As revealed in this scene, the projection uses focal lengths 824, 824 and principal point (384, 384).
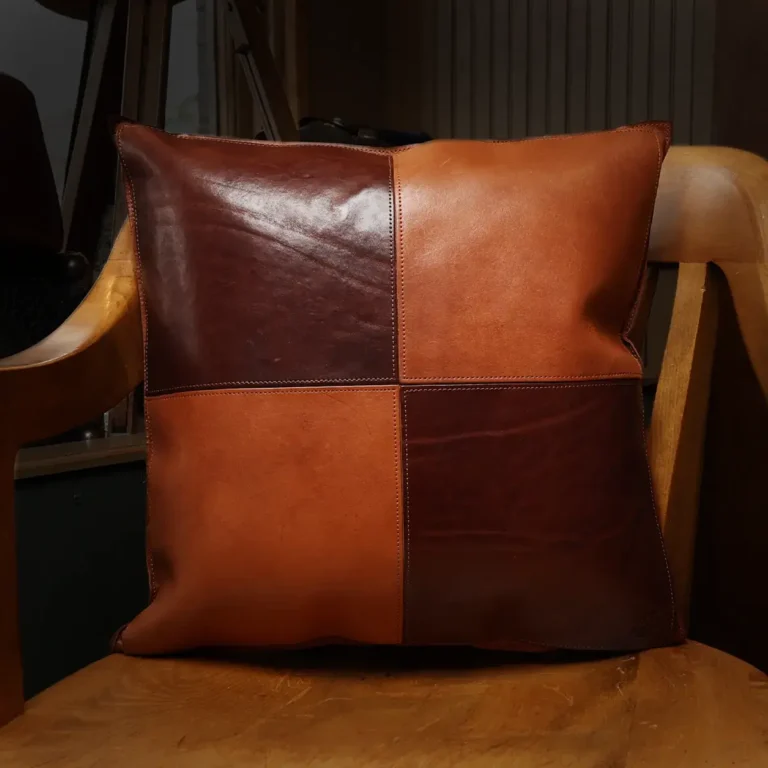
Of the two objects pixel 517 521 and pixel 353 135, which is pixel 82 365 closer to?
pixel 517 521

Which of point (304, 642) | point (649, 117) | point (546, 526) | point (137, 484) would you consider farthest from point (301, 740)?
point (649, 117)

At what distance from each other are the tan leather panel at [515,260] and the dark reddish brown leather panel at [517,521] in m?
0.02

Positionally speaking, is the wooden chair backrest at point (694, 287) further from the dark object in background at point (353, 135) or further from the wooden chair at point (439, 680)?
the dark object in background at point (353, 135)

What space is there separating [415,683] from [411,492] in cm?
14

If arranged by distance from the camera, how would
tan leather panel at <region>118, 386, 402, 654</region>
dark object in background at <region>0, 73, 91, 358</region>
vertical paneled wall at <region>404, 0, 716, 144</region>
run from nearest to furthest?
tan leather panel at <region>118, 386, 402, 654</region>, dark object in background at <region>0, 73, 91, 358</region>, vertical paneled wall at <region>404, 0, 716, 144</region>

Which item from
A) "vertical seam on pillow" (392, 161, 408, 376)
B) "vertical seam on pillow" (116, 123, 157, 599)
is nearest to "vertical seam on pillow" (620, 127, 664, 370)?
"vertical seam on pillow" (392, 161, 408, 376)

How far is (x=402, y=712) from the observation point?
550 mm

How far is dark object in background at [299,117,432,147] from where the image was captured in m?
1.25

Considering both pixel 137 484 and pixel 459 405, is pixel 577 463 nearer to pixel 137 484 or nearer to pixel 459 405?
pixel 459 405

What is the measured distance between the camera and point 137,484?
3.53 ft

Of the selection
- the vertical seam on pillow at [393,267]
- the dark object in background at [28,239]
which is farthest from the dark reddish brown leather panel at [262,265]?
the dark object in background at [28,239]

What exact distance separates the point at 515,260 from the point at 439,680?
32 centimetres

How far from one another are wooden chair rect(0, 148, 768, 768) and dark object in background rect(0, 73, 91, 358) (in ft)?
1.29

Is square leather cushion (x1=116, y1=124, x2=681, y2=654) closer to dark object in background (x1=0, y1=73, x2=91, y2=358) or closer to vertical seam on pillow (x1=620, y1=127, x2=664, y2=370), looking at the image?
vertical seam on pillow (x1=620, y1=127, x2=664, y2=370)
